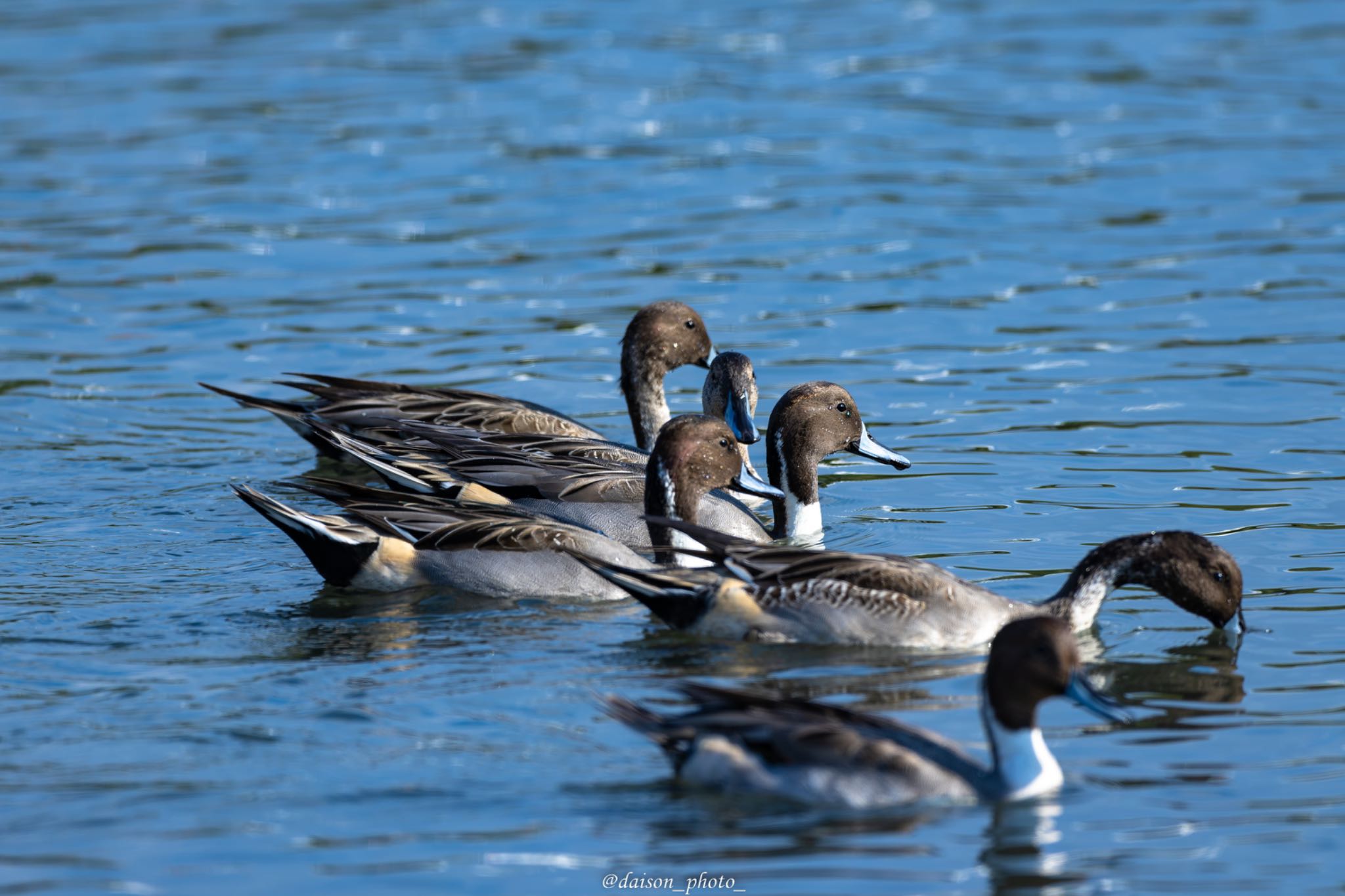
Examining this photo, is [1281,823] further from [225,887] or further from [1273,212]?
[1273,212]

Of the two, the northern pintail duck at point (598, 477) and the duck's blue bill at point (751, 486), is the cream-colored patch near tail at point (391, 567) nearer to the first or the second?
the northern pintail duck at point (598, 477)

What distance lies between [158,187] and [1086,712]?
13.2 meters

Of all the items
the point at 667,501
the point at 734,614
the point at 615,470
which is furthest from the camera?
the point at 615,470

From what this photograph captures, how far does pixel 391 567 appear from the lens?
9180mm

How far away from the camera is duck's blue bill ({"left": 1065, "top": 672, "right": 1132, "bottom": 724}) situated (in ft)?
22.3

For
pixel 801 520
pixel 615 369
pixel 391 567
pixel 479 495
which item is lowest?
pixel 801 520

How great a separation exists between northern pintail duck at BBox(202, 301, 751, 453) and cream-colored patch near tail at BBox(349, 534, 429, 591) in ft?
6.83

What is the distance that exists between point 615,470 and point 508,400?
1388mm

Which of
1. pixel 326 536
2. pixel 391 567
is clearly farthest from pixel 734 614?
pixel 326 536

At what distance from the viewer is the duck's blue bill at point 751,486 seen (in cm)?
987

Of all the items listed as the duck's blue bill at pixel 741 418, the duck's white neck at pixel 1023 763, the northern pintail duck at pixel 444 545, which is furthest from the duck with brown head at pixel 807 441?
the duck's white neck at pixel 1023 763

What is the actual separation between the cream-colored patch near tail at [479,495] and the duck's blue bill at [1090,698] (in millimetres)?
4150

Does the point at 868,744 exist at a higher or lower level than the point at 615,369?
lower

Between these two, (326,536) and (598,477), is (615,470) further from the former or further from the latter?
(326,536)
